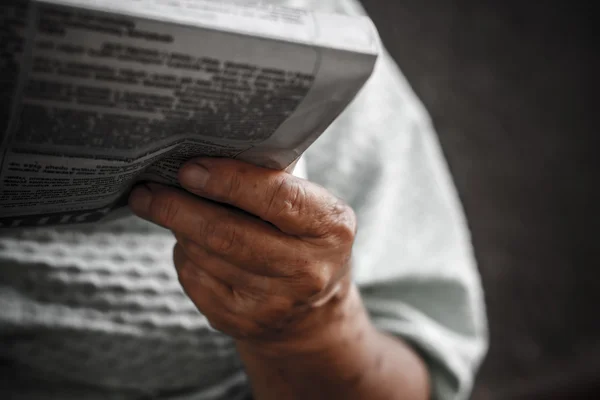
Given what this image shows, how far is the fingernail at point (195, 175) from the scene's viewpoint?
12.5 inches

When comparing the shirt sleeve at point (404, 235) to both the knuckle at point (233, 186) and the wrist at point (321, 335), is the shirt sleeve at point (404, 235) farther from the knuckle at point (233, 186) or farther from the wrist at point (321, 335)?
the knuckle at point (233, 186)

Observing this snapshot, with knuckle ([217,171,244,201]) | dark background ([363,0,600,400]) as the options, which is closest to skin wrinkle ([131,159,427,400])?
knuckle ([217,171,244,201])

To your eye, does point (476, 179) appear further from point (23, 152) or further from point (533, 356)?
point (23, 152)

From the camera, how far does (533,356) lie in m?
1.01

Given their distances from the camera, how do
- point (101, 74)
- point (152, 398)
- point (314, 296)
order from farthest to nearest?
point (152, 398) < point (314, 296) < point (101, 74)

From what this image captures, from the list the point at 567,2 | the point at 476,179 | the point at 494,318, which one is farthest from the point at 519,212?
the point at 567,2

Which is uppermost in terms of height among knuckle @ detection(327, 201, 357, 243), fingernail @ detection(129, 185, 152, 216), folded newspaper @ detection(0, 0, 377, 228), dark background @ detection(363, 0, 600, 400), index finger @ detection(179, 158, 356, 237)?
folded newspaper @ detection(0, 0, 377, 228)

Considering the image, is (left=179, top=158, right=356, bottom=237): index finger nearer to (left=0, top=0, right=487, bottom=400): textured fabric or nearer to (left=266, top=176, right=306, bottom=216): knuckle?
(left=266, top=176, right=306, bottom=216): knuckle

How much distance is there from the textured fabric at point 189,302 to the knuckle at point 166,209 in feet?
0.36

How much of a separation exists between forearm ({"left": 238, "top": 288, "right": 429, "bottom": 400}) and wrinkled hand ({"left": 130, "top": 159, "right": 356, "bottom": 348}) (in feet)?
0.19

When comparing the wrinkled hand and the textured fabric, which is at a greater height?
the wrinkled hand

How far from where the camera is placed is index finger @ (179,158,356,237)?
32 cm

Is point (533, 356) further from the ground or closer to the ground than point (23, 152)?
closer to the ground

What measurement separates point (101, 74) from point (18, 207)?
14cm
